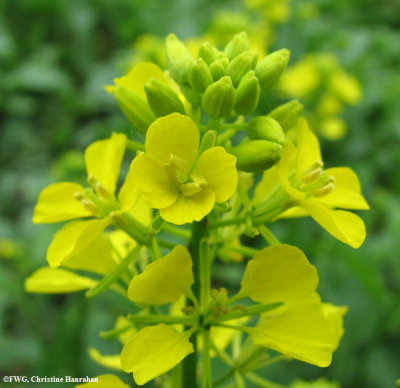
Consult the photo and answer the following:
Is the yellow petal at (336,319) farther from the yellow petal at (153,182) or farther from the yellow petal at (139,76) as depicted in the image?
the yellow petal at (139,76)

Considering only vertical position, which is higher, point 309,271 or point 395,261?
point 309,271

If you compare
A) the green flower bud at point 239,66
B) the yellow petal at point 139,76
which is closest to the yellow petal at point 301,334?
the green flower bud at point 239,66

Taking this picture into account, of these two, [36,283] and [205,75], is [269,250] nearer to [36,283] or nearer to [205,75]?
[205,75]

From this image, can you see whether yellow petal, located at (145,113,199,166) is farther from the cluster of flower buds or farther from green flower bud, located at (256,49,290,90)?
green flower bud, located at (256,49,290,90)

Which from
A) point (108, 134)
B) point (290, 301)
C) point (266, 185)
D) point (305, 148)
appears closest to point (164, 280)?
point (290, 301)

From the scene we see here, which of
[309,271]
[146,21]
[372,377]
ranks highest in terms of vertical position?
[309,271]

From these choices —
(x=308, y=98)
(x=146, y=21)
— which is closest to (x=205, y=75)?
(x=308, y=98)
